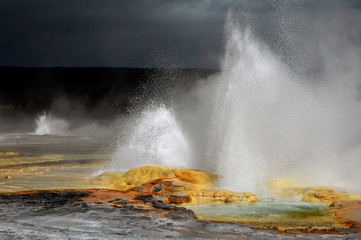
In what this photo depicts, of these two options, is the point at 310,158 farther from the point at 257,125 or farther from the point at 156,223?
the point at 156,223

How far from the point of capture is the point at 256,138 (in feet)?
47.6

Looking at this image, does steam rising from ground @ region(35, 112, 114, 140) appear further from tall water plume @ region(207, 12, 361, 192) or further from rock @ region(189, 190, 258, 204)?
rock @ region(189, 190, 258, 204)

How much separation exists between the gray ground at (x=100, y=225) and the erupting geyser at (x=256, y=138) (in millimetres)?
3846

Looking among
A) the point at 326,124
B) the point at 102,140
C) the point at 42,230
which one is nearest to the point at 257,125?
the point at 326,124

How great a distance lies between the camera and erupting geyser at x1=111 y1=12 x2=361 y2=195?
13617 mm

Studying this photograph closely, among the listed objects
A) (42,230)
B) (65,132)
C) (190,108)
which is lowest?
(42,230)

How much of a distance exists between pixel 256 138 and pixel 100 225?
7.05 meters

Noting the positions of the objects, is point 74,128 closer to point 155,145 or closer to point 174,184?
point 155,145

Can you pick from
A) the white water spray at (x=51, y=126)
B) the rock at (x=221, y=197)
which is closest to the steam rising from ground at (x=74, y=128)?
the white water spray at (x=51, y=126)

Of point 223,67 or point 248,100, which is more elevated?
point 223,67

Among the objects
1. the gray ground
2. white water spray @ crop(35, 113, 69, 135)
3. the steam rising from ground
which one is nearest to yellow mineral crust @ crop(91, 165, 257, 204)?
the gray ground

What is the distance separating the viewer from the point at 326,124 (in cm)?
1725

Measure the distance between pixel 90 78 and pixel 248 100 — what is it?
7150cm

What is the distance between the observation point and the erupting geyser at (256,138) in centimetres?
1362
